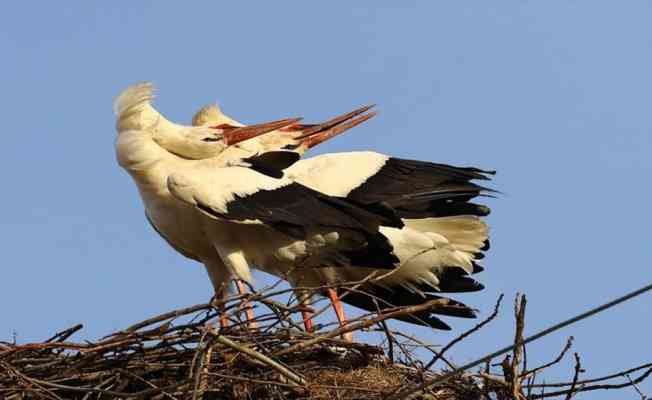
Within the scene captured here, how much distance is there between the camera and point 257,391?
6.39m

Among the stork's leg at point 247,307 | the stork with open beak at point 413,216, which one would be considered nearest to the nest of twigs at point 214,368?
the stork's leg at point 247,307

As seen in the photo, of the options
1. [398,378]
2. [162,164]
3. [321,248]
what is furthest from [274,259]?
[398,378]

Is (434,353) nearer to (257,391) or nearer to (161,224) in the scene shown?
(257,391)

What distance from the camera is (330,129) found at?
342 inches

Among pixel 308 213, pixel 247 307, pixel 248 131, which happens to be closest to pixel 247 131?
pixel 248 131

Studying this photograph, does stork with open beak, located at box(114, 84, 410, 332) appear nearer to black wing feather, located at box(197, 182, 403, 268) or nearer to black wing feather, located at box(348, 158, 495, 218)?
black wing feather, located at box(197, 182, 403, 268)

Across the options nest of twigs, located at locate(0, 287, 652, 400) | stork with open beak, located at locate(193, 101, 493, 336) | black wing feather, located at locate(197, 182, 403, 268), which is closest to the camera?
nest of twigs, located at locate(0, 287, 652, 400)

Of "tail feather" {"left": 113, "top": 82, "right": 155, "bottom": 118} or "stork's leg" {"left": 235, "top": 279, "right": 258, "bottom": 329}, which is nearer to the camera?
"stork's leg" {"left": 235, "top": 279, "right": 258, "bottom": 329}

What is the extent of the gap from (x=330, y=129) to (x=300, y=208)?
1071 mm

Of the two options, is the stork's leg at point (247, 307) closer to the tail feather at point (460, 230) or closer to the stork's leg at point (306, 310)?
the stork's leg at point (306, 310)

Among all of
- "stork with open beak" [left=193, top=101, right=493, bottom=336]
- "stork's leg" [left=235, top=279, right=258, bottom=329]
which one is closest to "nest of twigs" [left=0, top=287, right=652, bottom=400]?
"stork's leg" [left=235, top=279, right=258, bottom=329]

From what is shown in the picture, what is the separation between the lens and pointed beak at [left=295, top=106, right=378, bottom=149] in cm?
863

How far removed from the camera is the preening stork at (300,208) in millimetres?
7707

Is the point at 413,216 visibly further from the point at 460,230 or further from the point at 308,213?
the point at 308,213
